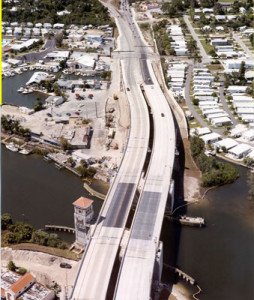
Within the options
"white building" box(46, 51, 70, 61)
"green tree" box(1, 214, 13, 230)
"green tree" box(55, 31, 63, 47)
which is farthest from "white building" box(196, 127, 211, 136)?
"green tree" box(55, 31, 63, 47)

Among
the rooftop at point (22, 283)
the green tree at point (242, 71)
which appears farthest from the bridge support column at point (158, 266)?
the green tree at point (242, 71)

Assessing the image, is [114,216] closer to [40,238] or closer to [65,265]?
[65,265]

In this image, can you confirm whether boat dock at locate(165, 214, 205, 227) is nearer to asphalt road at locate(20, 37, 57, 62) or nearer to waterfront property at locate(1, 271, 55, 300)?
waterfront property at locate(1, 271, 55, 300)

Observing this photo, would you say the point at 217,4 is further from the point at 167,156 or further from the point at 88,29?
the point at 167,156

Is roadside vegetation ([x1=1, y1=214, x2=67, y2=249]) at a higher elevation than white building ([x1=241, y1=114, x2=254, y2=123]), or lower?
lower

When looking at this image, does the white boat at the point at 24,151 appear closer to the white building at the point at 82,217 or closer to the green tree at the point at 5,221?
the green tree at the point at 5,221

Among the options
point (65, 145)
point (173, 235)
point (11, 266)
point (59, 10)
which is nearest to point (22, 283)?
point (11, 266)
